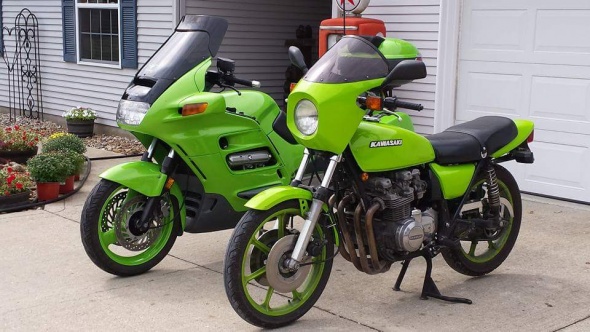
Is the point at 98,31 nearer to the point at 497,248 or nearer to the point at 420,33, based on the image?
the point at 420,33

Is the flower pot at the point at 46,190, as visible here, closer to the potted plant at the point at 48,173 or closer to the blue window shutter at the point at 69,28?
the potted plant at the point at 48,173

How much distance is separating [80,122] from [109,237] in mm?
6523

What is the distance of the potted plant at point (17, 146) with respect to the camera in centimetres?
829

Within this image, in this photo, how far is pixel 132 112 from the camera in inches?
182

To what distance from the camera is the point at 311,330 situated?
401 centimetres

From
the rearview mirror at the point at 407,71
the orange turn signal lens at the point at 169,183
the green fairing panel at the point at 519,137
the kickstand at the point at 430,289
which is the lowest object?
the kickstand at the point at 430,289

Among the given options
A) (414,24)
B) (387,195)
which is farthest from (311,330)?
(414,24)

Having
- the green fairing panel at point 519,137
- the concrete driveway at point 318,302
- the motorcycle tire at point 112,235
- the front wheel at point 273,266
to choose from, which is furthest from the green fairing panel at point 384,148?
the motorcycle tire at point 112,235

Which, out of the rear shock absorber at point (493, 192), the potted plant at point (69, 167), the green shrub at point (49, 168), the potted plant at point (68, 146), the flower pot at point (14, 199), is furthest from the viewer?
the potted plant at point (68, 146)

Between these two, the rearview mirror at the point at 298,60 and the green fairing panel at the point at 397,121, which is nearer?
the rearview mirror at the point at 298,60

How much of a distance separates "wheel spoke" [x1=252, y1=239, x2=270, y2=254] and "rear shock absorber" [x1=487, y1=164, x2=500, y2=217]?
1431 millimetres

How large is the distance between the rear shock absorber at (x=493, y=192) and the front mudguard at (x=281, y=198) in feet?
3.51

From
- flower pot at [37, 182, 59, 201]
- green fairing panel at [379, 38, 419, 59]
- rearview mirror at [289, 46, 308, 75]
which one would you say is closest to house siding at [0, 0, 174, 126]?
flower pot at [37, 182, 59, 201]

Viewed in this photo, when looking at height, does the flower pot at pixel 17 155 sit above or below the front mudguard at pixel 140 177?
below
